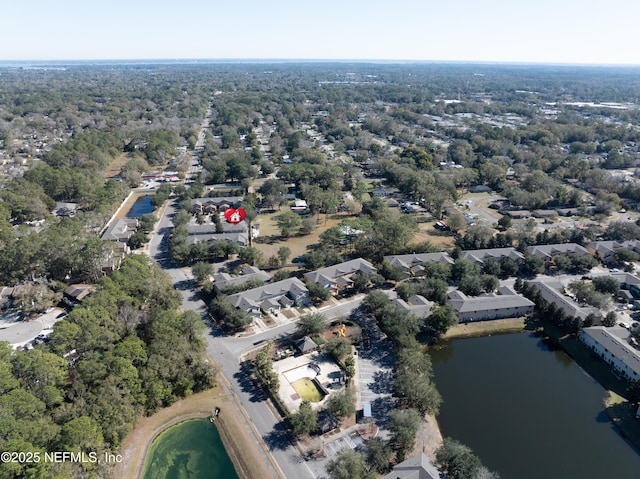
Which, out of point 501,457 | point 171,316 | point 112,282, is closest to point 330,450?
point 501,457

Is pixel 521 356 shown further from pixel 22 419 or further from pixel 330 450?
pixel 22 419

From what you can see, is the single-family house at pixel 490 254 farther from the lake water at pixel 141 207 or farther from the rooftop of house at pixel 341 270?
the lake water at pixel 141 207

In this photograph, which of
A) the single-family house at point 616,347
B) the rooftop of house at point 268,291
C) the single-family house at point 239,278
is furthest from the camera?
the single-family house at point 239,278

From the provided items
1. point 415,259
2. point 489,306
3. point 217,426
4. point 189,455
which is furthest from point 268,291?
point 489,306

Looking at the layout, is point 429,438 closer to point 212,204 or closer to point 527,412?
point 527,412

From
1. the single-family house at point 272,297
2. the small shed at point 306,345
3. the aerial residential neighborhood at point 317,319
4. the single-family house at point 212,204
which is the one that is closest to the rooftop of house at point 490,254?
the aerial residential neighborhood at point 317,319

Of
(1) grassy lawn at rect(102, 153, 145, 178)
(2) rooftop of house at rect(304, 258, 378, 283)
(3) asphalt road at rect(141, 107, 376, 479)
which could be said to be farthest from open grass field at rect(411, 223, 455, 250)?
(1) grassy lawn at rect(102, 153, 145, 178)
